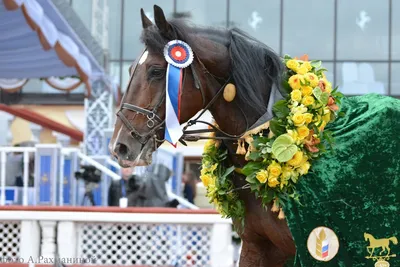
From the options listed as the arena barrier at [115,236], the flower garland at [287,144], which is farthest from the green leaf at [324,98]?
the arena barrier at [115,236]

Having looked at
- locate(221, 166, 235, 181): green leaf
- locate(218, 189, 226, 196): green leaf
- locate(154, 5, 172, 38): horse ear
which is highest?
locate(154, 5, 172, 38): horse ear

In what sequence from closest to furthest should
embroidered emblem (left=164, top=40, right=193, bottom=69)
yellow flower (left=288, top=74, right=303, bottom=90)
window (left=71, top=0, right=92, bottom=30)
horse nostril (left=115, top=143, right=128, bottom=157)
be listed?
horse nostril (left=115, top=143, right=128, bottom=157) → embroidered emblem (left=164, top=40, right=193, bottom=69) → yellow flower (left=288, top=74, right=303, bottom=90) → window (left=71, top=0, right=92, bottom=30)

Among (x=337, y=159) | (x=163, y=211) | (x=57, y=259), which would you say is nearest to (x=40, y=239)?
(x=57, y=259)

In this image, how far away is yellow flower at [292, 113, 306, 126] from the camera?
3830 millimetres

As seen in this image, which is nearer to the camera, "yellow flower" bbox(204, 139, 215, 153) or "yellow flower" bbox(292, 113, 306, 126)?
"yellow flower" bbox(292, 113, 306, 126)

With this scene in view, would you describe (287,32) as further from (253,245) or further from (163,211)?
(253,245)

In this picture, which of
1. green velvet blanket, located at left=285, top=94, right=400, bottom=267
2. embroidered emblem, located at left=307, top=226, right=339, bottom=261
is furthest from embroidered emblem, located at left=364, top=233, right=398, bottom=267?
embroidered emblem, located at left=307, top=226, right=339, bottom=261

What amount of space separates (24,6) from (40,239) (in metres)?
2.38

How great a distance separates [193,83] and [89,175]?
285 inches

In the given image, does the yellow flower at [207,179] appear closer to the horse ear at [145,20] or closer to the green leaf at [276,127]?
the green leaf at [276,127]

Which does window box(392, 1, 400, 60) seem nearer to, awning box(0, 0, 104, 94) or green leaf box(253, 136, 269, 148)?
awning box(0, 0, 104, 94)

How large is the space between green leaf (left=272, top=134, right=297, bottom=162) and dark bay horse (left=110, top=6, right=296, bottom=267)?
0.56 feet

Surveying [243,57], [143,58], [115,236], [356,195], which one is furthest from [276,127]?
[115,236]

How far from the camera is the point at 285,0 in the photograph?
2041 cm
